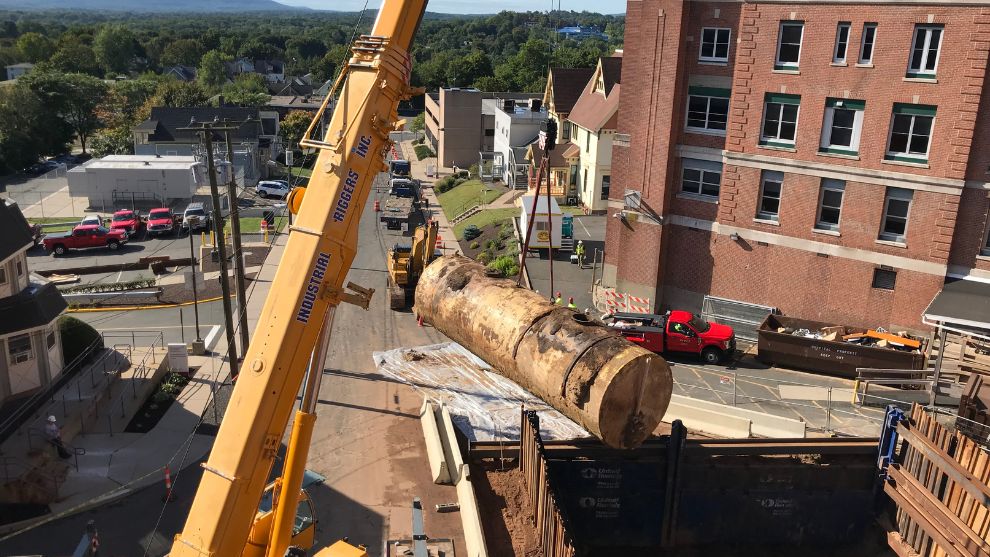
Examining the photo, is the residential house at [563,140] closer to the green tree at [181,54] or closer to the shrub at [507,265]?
the shrub at [507,265]

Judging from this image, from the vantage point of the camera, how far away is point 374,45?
1066 centimetres

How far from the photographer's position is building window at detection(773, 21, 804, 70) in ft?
93.4

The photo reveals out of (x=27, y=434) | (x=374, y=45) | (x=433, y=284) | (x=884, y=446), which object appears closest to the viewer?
(x=374, y=45)

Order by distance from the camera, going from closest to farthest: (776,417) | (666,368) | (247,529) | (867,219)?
(247,529) < (666,368) < (776,417) < (867,219)

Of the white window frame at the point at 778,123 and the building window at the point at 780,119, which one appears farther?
the building window at the point at 780,119

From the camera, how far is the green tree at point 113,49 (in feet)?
534

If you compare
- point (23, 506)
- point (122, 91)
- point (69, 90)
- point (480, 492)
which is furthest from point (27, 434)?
point (122, 91)

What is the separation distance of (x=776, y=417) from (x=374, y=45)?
17040mm

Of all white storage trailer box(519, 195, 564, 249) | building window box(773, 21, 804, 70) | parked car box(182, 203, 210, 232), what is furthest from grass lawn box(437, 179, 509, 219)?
building window box(773, 21, 804, 70)

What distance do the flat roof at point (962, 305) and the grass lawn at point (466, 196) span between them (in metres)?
35.3

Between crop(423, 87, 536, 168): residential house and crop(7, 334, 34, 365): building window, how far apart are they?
180ft

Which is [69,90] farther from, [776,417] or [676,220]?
[776,417]

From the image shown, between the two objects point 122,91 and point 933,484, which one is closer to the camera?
point 933,484

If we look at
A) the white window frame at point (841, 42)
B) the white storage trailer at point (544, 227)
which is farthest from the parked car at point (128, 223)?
the white window frame at point (841, 42)
